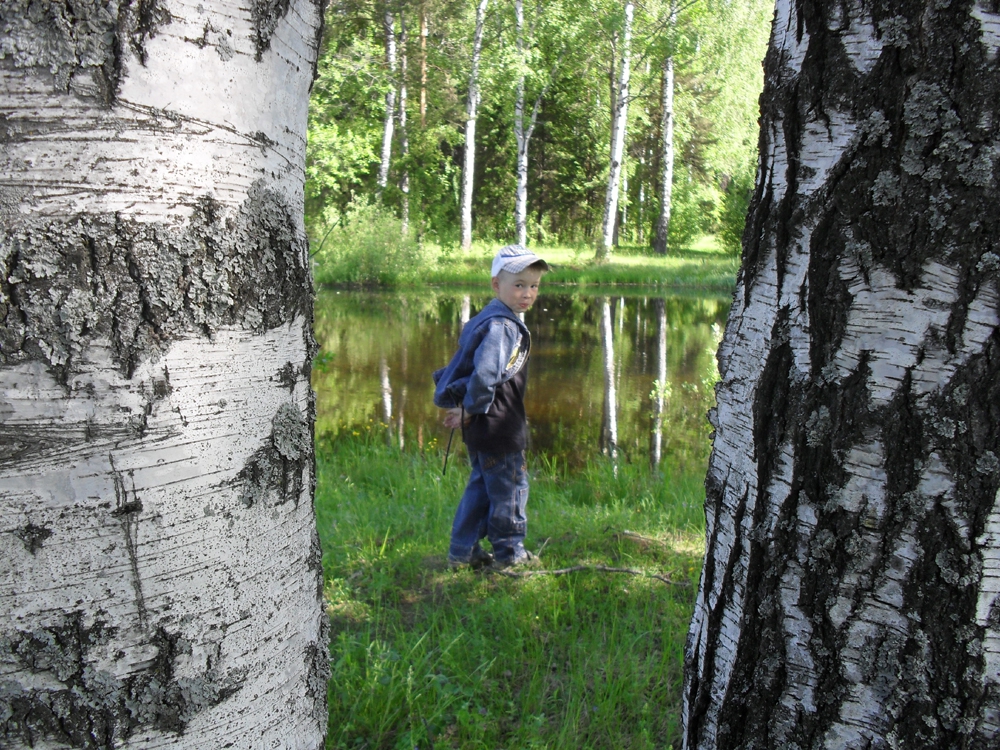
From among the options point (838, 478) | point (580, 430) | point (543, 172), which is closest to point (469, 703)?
point (838, 478)

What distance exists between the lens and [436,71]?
19.9 m

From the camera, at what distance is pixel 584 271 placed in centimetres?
2198

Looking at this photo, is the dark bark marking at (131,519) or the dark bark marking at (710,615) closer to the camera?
the dark bark marking at (131,519)

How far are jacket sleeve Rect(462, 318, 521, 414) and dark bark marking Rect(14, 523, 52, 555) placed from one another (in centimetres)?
260

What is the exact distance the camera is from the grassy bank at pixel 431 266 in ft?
62.8

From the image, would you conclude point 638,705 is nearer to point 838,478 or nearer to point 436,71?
point 838,478

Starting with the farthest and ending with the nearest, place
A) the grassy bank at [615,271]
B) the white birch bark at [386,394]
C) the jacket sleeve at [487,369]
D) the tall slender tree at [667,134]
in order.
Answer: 1. the tall slender tree at [667,134]
2. the grassy bank at [615,271]
3. the white birch bark at [386,394]
4. the jacket sleeve at [487,369]

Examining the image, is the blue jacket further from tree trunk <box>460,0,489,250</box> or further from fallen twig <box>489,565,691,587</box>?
tree trunk <box>460,0,489,250</box>

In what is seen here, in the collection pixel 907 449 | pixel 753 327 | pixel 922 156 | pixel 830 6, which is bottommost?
pixel 907 449

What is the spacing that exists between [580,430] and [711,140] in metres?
24.4

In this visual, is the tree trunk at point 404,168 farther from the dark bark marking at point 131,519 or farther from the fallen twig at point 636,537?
the dark bark marking at point 131,519

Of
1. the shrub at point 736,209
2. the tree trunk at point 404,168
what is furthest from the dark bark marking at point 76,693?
the shrub at point 736,209

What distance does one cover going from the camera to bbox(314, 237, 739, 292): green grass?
64.3 feet

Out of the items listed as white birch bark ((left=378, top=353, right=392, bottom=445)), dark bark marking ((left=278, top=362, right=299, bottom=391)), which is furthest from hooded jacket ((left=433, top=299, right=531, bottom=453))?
white birch bark ((left=378, top=353, right=392, bottom=445))
